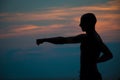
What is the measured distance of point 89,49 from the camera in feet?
4.35

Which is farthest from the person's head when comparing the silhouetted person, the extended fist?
the extended fist

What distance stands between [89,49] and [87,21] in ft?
0.38

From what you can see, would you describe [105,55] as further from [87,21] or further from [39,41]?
[39,41]

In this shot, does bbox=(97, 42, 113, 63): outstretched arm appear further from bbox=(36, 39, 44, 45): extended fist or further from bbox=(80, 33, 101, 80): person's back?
bbox=(36, 39, 44, 45): extended fist

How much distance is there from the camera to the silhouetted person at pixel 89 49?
131 cm

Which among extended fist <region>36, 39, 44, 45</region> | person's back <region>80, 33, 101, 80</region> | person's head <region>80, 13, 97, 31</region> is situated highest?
person's head <region>80, 13, 97, 31</region>

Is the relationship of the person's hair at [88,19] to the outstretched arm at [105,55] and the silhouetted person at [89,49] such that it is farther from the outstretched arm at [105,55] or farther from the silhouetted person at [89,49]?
the outstretched arm at [105,55]

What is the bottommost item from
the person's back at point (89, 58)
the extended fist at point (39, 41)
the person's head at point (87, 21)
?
the person's back at point (89, 58)

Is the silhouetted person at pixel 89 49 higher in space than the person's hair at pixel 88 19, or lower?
lower

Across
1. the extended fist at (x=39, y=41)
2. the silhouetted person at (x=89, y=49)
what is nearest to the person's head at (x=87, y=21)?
the silhouetted person at (x=89, y=49)

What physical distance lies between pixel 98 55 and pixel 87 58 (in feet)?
0.18

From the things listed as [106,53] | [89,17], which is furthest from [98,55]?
[89,17]

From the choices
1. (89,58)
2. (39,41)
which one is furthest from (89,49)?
(39,41)

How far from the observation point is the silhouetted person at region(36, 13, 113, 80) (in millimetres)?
1312
